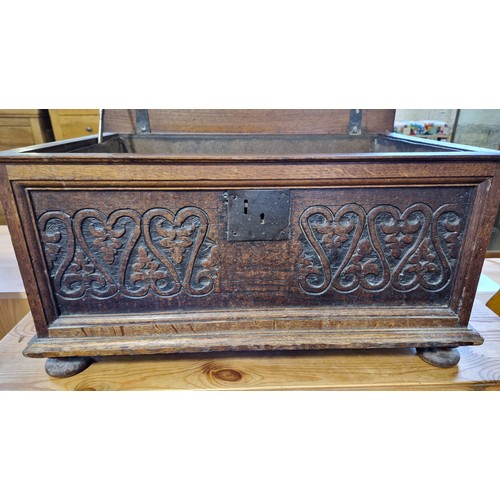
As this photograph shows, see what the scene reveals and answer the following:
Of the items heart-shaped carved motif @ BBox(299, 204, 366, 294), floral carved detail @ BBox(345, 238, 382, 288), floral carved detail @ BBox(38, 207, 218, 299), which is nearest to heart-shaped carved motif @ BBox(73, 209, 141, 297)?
floral carved detail @ BBox(38, 207, 218, 299)

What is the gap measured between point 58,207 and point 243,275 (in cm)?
44

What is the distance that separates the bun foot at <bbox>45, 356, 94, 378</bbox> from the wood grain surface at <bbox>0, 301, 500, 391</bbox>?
0.05ft

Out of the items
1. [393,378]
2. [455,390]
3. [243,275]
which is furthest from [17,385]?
[455,390]

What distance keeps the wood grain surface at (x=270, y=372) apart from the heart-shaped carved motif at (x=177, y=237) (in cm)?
24

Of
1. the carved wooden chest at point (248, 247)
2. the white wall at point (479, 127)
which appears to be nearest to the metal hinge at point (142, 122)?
the carved wooden chest at point (248, 247)

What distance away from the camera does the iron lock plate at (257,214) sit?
806mm

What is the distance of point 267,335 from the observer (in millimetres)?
893

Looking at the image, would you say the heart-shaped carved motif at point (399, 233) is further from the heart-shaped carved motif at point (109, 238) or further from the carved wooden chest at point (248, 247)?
the heart-shaped carved motif at point (109, 238)

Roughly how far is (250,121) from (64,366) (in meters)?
1.07

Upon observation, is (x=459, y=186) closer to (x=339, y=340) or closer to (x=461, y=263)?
(x=461, y=263)

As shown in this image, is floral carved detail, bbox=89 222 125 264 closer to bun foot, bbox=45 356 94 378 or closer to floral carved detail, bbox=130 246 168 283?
floral carved detail, bbox=130 246 168 283

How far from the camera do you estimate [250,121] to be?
143 cm

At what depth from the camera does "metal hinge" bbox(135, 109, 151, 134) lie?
1376mm

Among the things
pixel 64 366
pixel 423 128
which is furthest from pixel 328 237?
pixel 423 128
